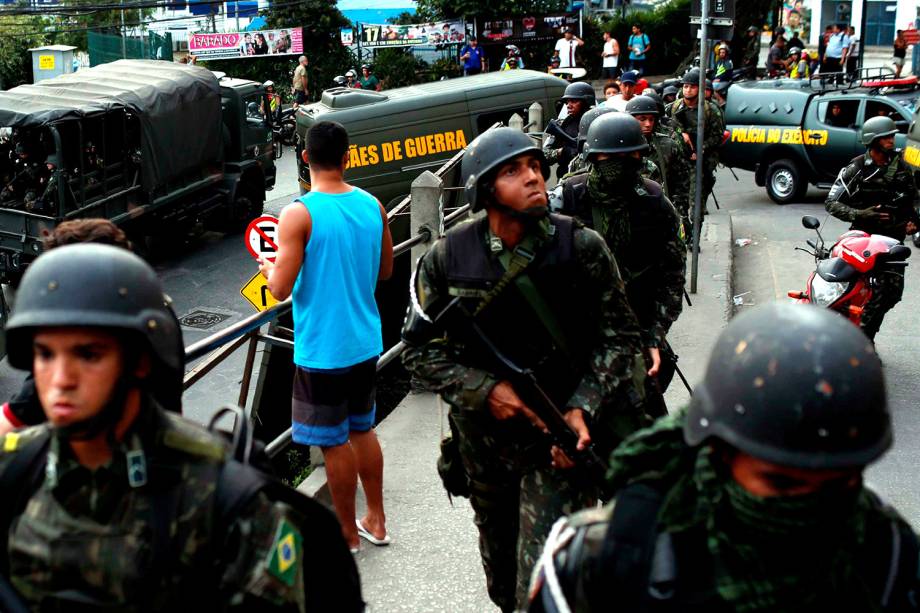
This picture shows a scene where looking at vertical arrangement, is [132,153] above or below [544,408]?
below

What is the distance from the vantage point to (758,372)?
2035 mm

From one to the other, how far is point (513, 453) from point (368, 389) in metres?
1.26

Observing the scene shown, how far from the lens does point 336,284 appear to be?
4672 millimetres

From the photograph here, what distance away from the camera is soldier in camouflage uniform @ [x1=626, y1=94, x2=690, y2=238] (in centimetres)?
823

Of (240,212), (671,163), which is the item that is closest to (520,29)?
(240,212)

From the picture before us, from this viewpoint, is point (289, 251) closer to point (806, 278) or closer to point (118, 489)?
point (118, 489)

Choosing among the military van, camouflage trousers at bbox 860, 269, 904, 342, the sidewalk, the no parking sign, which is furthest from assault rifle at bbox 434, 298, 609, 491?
the military van

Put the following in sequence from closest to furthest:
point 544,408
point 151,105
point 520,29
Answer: point 544,408 < point 151,105 < point 520,29

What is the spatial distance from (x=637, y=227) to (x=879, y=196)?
4019 mm

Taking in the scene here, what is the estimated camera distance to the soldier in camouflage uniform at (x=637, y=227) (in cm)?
512

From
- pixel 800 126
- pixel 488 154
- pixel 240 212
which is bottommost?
pixel 240 212

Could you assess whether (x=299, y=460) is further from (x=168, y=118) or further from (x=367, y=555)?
(x=168, y=118)

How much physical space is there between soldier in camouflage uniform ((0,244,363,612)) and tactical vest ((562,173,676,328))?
3.08 metres

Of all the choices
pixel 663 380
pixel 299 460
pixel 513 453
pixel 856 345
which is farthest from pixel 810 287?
pixel 856 345
